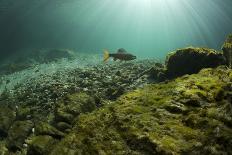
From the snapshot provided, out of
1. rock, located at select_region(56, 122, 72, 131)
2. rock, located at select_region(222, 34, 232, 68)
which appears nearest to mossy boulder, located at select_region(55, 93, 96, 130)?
rock, located at select_region(56, 122, 72, 131)

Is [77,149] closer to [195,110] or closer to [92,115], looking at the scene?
[92,115]

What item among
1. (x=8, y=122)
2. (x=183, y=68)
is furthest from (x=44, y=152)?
(x=183, y=68)

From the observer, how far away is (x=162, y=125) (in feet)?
13.8

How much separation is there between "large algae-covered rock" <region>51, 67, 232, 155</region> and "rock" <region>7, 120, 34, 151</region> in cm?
433

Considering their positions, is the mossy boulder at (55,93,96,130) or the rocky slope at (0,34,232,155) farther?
the mossy boulder at (55,93,96,130)

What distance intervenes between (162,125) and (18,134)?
5750 mm

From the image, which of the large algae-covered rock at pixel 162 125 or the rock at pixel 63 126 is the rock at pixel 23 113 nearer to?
the rock at pixel 63 126

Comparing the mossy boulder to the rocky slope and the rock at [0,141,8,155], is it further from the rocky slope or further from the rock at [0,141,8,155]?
the rock at [0,141,8,155]

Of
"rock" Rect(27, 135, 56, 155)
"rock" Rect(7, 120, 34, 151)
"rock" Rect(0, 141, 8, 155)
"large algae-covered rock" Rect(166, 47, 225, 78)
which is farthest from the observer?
"large algae-covered rock" Rect(166, 47, 225, 78)

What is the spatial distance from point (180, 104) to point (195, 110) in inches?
11.4

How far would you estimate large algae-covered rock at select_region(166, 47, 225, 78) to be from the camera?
10.1m

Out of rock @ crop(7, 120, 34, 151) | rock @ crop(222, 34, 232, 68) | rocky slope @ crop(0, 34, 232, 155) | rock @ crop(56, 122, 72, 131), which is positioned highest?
rock @ crop(222, 34, 232, 68)

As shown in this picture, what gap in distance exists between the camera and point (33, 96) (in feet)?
44.3

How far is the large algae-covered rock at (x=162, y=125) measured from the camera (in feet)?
12.5
